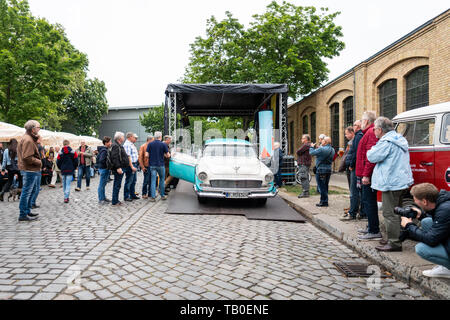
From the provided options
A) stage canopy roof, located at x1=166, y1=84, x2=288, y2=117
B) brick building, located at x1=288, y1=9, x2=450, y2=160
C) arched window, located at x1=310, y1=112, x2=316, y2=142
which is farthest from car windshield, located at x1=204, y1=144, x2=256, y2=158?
arched window, located at x1=310, y1=112, x2=316, y2=142

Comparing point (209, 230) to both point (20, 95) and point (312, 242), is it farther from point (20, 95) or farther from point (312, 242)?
point (20, 95)

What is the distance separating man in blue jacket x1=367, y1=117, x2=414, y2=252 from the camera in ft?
14.9

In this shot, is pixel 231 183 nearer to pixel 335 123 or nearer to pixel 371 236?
pixel 371 236

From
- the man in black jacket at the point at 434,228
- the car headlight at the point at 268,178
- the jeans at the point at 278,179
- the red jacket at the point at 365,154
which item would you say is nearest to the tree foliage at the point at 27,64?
the jeans at the point at 278,179

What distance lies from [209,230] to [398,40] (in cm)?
1280

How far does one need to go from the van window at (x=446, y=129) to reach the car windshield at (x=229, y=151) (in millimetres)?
5124

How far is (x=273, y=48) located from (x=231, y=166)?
16.4 m

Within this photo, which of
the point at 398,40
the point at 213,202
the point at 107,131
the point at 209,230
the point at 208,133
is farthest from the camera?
the point at 107,131

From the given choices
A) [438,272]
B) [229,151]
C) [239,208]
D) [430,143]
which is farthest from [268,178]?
[438,272]

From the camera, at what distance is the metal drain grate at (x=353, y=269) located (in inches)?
155

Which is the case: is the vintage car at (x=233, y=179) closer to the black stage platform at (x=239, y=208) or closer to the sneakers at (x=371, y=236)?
the black stage platform at (x=239, y=208)

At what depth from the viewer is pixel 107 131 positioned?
61781 mm

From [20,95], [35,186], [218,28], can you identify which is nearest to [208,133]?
[218,28]

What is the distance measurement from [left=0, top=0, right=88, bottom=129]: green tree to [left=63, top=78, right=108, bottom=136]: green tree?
21.6m
